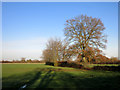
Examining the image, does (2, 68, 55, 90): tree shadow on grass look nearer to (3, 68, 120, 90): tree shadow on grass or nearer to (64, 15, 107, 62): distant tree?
(3, 68, 120, 90): tree shadow on grass

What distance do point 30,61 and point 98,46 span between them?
50922 mm

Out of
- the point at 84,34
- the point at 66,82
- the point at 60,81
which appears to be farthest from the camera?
the point at 84,34

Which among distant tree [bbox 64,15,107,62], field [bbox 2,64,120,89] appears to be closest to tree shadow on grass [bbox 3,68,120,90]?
field [bbox 2,64,120,89]

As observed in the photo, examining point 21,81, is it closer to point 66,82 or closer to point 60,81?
point 60,81

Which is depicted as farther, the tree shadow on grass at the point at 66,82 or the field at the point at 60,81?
the field at the point at 60,81

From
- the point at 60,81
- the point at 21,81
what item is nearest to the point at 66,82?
the point at 60,81

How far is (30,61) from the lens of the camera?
65250 millimetres

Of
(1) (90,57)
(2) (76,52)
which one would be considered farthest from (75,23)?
(1) (90,57)

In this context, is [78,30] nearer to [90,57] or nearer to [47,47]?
[90,57]

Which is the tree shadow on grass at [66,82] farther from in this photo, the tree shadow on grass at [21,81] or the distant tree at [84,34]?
the distant tree at [84,34]

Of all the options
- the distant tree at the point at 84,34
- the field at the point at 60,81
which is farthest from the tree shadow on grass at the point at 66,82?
the distant tree at the point at 84,34

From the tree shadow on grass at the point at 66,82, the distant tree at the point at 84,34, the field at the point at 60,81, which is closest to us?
the tree shadow on grass at the point at 66,82

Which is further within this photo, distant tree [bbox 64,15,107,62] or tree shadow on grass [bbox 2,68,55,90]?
distant tree [bbox 64,15,107,62]

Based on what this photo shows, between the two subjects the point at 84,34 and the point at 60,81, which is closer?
the point at 60,81
